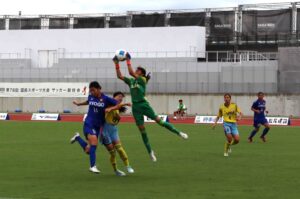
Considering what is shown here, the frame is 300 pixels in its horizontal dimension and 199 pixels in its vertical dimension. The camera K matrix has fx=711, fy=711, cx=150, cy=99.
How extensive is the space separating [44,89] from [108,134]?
53843 millimetres

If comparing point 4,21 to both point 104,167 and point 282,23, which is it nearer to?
point 282,23

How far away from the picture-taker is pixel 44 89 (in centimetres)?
6925

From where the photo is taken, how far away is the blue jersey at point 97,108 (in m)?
15.9

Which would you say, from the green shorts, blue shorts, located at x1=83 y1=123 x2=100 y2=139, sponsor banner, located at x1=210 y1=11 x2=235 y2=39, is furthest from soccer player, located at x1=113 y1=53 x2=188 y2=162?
sponsor banner, located at x1=210 y1=11 x2=235 y2=39

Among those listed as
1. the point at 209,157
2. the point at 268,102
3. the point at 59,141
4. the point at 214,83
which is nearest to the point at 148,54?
the point at 214,83

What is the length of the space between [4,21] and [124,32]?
66.0ft

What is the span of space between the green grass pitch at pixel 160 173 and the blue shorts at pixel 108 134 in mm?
793

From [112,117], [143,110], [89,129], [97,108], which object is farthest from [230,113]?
[89,129]

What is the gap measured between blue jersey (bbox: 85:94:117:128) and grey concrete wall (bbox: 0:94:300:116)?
153 feet

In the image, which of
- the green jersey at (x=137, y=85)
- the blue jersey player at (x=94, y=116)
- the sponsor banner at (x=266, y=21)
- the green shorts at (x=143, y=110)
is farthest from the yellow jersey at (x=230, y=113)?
the sponsor banner at (x=266, y=21)

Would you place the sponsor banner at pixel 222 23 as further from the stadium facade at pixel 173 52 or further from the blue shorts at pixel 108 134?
the blue shorts at pixel 108 134

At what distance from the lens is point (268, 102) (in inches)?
2437

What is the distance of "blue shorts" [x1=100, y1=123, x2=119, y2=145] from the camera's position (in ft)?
53.2

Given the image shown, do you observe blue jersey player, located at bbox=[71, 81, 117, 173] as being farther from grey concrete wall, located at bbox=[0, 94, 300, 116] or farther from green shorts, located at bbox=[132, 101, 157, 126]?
grey concrete wall, located at bbox=[0, 94, 300, 116]
